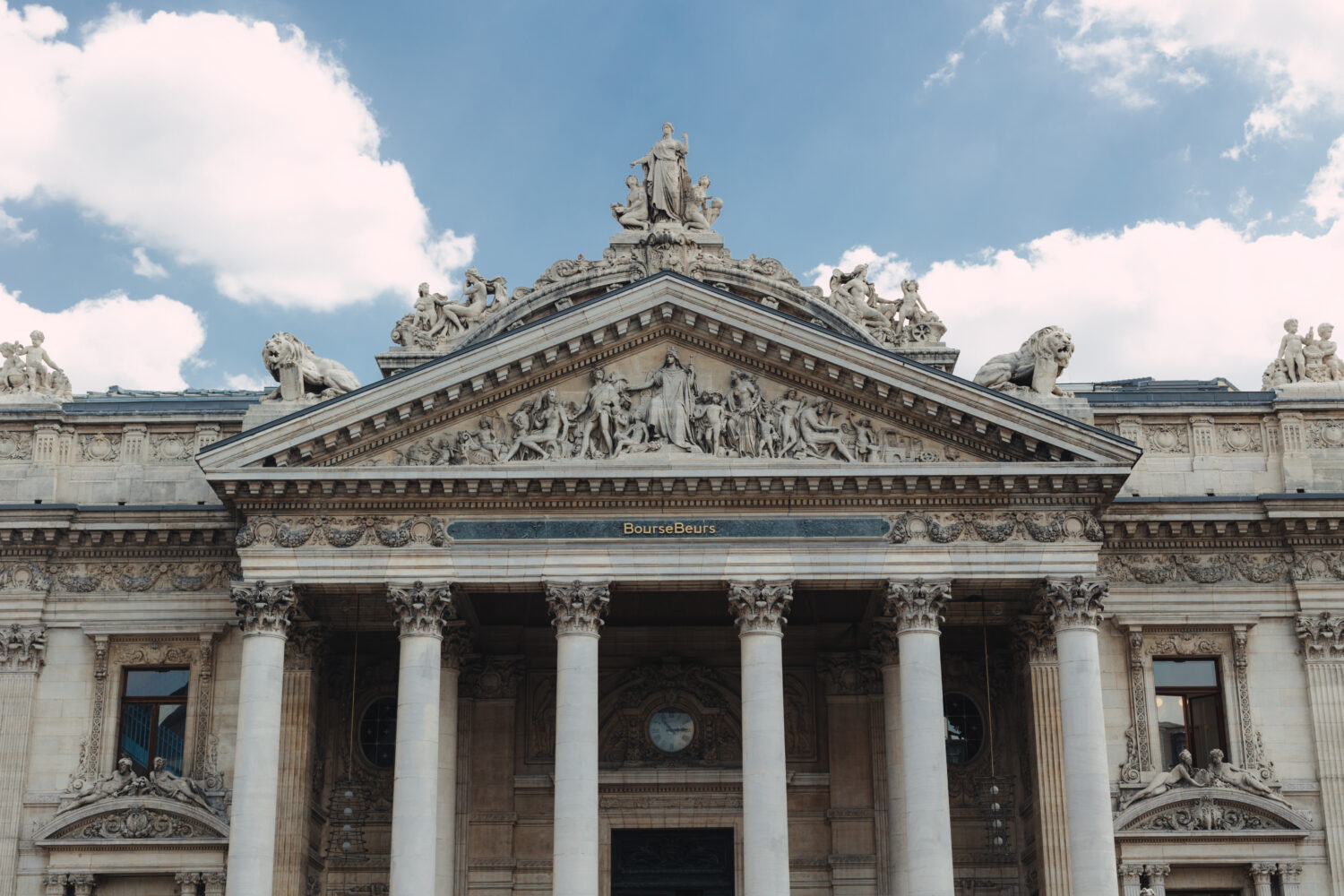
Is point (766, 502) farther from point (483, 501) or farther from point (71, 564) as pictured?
point (71, 564)

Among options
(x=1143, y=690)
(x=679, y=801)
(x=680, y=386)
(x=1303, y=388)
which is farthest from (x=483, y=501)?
(x=1303, y=388)

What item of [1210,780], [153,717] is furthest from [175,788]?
[1210,780]

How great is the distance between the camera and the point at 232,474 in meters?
30.1

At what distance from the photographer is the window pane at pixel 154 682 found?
111 feet

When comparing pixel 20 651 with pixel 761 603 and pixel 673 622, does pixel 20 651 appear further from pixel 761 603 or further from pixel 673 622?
pixel 761 603

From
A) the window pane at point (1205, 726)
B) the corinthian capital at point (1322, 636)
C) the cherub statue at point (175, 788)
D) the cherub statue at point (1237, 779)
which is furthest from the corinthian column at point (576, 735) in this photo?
the corinthian capital at point (1322, 636)

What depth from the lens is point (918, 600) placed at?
99.5ft

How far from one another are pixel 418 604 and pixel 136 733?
24.2 feet

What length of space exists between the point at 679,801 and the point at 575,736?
5659 mm

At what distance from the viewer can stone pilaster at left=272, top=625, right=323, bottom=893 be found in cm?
3112

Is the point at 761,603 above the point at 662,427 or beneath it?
beneath

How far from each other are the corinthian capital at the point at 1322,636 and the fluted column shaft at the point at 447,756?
54.6 ft

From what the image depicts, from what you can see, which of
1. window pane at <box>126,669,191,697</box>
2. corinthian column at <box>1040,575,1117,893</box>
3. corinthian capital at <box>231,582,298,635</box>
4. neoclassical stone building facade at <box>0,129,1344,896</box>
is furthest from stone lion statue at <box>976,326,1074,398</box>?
window pane at <box>126,669,191,697</box>

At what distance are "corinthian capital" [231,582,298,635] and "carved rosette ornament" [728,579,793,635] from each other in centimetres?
805
